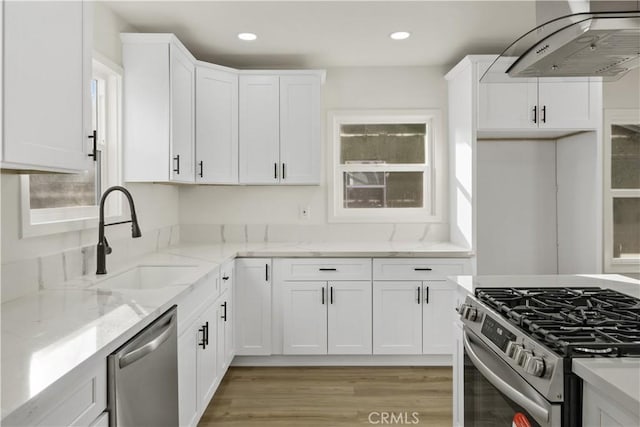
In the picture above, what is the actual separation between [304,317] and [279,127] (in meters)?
1.53

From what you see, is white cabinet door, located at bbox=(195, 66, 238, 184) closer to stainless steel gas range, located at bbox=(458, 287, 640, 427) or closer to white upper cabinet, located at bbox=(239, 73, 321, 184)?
white upper cabinet, located at bbox=(239, 73, 321, 184)

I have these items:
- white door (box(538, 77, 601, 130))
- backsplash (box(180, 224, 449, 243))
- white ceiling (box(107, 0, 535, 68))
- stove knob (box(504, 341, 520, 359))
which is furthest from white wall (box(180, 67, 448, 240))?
stove knob (box(504, 341, 520, 359))

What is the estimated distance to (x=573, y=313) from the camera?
1543 millimetres

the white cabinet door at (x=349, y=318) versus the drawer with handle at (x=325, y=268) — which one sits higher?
the drawer with handle at (x=325, y=268)

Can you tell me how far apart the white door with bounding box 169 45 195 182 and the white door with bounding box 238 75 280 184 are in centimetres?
44

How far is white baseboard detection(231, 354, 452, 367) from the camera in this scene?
11.5 ft

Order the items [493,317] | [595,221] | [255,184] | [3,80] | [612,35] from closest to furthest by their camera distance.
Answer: [3,80] < [612,35] < [493,317] < [595,221] < [255,184]

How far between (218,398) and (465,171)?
8.05 feet

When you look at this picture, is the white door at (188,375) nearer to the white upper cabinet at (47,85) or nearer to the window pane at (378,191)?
the white upper cabinet at (47,85)

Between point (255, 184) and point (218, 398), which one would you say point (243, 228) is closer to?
point (255, 184)

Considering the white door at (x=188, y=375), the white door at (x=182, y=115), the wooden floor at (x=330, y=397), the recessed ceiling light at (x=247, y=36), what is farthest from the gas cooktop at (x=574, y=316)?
the recessed ceiling light at (x=247, y=36)

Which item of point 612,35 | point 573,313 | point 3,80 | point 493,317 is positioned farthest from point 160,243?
point 612,35

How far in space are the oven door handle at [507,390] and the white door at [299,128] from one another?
7.21ft

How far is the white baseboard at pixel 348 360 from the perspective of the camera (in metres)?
3.50
